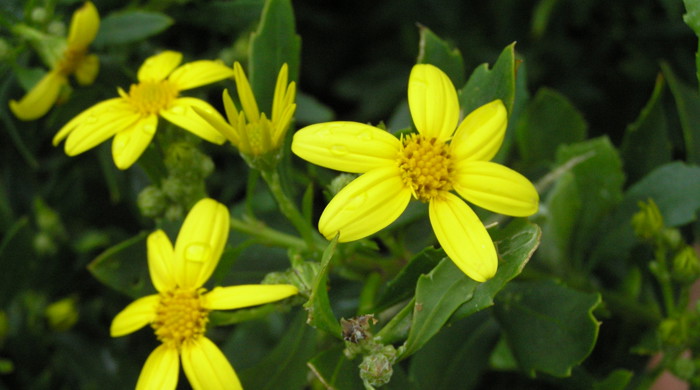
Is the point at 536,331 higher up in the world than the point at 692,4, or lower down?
lower down

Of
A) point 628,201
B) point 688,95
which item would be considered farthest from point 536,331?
point 688,95

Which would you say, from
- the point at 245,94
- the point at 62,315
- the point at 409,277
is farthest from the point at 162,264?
the point at 62,315

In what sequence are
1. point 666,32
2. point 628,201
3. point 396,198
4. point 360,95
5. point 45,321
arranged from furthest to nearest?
1. point 360,95
2. point 666,32
3. point 45,321
4. point 628,201
5. point 396,198

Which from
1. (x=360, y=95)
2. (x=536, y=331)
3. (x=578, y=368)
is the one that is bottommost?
(x=578, y=368)

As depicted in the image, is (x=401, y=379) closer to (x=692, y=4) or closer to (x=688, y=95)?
(x=692, y=4)

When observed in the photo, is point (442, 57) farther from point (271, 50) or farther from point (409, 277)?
point (409, 277)

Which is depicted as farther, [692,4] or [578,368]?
[578,368]

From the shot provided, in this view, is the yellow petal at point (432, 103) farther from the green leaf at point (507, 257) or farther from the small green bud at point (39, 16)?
the small green bud at point (39, 16)

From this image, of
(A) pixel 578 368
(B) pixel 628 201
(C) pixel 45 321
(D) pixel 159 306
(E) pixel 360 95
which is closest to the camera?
(D) pixel 159 306
